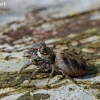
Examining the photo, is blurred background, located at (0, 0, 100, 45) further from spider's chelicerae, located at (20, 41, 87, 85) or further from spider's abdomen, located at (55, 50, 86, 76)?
spider's abdomen, located at (55, 50, 86, 76)

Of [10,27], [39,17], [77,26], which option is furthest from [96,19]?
[10,27]

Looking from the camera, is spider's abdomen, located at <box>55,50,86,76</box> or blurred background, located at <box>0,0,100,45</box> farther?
blurred background, located at <box>0,0,100,45</box>

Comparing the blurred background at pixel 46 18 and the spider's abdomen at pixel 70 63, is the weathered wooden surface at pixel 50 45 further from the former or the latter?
the spider's abdomen at pixel 70 63

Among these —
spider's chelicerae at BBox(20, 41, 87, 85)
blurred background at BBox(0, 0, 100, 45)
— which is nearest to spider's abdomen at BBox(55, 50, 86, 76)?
spider's chelicerae at BBox(20, 41, 87, 85)

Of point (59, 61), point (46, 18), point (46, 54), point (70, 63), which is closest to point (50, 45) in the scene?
point (46, 54)

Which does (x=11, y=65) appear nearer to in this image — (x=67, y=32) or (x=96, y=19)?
(x=67, y=32)

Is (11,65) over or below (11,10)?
below

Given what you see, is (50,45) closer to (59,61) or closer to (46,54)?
(46,54)
